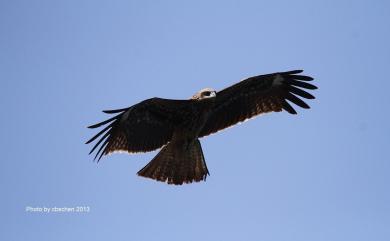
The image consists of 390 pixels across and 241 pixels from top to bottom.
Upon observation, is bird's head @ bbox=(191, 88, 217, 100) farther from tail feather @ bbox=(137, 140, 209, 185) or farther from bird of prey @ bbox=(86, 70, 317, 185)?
tail feather @ bbox=(137, 140, 209, 185)

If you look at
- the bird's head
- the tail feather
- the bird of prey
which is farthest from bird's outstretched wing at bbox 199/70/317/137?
the tail feather

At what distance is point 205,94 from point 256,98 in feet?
3.56

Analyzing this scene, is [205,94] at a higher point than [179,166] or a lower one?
higher

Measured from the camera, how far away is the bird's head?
709cm

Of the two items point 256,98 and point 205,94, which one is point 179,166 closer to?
point 205,94

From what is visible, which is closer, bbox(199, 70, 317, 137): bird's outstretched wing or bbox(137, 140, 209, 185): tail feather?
bbox(137, 140, 209, 185): tail feather

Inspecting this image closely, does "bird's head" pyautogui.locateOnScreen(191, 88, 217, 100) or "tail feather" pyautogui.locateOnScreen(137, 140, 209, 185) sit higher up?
"bird's head" pyautogui.locateOnScreen(191, 88, 217, 100)

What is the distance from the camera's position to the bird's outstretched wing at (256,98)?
24.8 ft

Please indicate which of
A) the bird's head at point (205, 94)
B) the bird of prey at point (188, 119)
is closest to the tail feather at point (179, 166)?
the bird of prey at point (188, 119)

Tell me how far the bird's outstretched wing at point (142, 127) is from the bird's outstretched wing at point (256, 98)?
0.62 meters

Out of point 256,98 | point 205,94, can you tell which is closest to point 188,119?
point 205,94

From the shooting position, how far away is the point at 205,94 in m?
7.16

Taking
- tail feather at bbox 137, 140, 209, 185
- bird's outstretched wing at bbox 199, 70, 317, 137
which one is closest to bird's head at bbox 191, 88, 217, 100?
bird's outstretched wing at bbox 199, 70, 317, 137

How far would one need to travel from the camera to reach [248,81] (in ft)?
24.7
